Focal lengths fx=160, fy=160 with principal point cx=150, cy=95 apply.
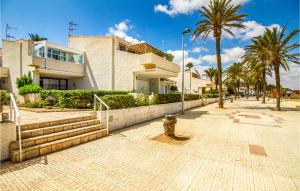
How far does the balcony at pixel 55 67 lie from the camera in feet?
51.8

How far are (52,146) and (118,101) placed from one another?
4247 mm

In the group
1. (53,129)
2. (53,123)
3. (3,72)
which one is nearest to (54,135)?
(53,129)

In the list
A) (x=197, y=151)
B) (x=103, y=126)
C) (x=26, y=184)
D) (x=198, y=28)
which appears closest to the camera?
(x=26, y=184)

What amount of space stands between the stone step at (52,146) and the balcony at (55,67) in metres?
12.7

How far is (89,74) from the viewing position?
789 inches

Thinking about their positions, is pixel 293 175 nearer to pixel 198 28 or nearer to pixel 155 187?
pixel 155 187

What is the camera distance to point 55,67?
57.0ft

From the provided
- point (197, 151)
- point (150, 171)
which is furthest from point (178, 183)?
point (197, 151)

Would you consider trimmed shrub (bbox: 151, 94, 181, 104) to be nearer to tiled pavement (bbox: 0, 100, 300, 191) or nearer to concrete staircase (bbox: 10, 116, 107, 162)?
concrete staircase (bbox: 10, 116, 107, 162)

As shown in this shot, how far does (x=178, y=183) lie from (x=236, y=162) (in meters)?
2.48

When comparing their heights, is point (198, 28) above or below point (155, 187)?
above

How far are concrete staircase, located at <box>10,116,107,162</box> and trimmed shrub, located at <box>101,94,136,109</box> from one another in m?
1.23

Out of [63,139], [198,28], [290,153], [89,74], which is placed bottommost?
[290,153]

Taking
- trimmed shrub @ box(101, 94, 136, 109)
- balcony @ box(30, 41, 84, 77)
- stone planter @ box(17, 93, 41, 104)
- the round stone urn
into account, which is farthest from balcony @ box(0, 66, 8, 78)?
the round stone urn
